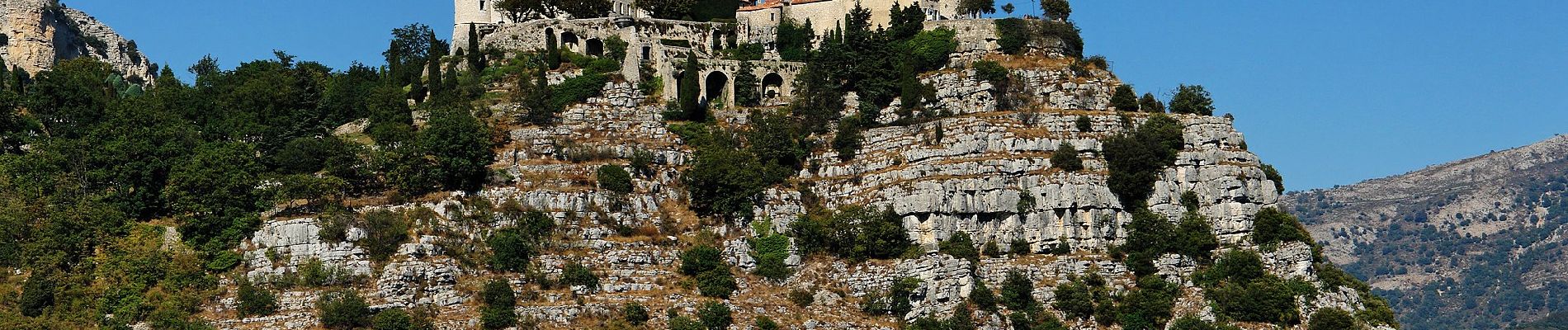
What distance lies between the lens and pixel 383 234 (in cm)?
8038

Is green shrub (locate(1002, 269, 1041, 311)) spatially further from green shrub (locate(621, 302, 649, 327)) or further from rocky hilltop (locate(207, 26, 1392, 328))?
green shrub (locate(621, 302, 649, 327))

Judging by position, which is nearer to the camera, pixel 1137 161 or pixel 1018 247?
pixel 1018 247

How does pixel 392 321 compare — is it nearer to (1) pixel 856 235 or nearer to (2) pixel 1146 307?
(1) pixel 856 235

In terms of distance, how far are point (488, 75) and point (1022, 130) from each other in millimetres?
25737

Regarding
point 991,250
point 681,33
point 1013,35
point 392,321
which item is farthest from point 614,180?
point 1013,35

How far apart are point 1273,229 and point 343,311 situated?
127ft

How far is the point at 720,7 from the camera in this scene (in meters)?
102

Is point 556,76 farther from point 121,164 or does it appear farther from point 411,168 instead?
point 121,164

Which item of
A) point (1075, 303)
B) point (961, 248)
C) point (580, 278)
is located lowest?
point (1075, 303)

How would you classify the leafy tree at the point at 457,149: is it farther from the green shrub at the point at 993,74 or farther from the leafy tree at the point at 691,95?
the green shrub at the point at 993,74

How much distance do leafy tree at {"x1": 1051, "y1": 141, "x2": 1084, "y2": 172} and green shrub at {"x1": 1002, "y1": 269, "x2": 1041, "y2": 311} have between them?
6052 mm

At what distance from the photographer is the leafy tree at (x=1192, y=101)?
90.8 metres

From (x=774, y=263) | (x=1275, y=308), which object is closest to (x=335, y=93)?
(x=774, y=263)

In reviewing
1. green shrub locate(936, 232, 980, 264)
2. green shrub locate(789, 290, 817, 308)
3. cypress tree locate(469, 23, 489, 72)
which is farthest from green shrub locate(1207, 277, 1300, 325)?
cypress tree locate(469, 23, 489, 72)
